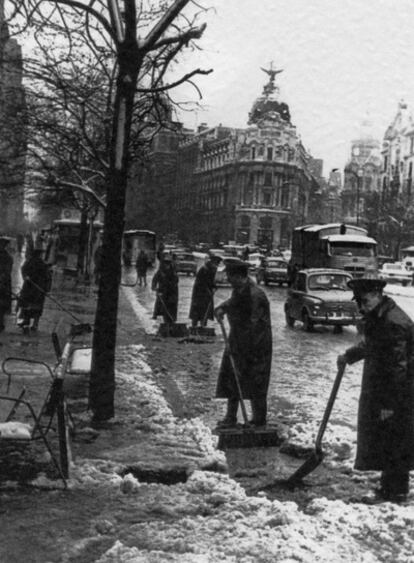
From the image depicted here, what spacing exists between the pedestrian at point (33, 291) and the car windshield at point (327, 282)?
727 centimetres

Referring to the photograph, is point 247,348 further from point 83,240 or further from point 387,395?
point 83,240

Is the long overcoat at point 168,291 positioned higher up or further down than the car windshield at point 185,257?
further down

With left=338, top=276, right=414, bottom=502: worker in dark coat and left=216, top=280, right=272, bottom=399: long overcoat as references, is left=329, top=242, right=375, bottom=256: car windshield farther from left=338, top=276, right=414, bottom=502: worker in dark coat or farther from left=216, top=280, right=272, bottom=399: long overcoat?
left=338, top=276, right=414, bottom=502: worker in dark coat

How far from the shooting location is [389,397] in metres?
5.86

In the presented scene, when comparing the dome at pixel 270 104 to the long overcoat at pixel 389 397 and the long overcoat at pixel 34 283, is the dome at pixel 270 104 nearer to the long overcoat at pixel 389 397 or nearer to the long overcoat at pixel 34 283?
the long overcoat at pixel 34 283

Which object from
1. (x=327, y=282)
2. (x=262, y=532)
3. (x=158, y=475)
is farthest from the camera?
(x=327, y=282)

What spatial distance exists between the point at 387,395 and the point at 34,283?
10618mm

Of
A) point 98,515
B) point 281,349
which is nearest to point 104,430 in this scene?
point 98,515

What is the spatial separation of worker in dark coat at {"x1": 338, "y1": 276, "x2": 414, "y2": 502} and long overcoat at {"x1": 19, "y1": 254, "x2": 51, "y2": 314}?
33.3ft

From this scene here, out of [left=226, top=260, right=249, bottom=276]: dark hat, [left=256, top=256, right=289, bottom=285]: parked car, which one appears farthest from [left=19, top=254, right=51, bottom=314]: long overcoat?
[left=256, top=256, right=289, bottom=285]: parked car

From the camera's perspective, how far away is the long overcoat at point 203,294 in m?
17.3

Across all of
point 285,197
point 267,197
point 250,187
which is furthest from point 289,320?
point 285,197

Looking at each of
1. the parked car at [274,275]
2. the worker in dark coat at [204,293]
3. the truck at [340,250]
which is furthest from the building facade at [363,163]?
the worker in dark coat at [204,293]

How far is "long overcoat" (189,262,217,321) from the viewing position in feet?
56.7
